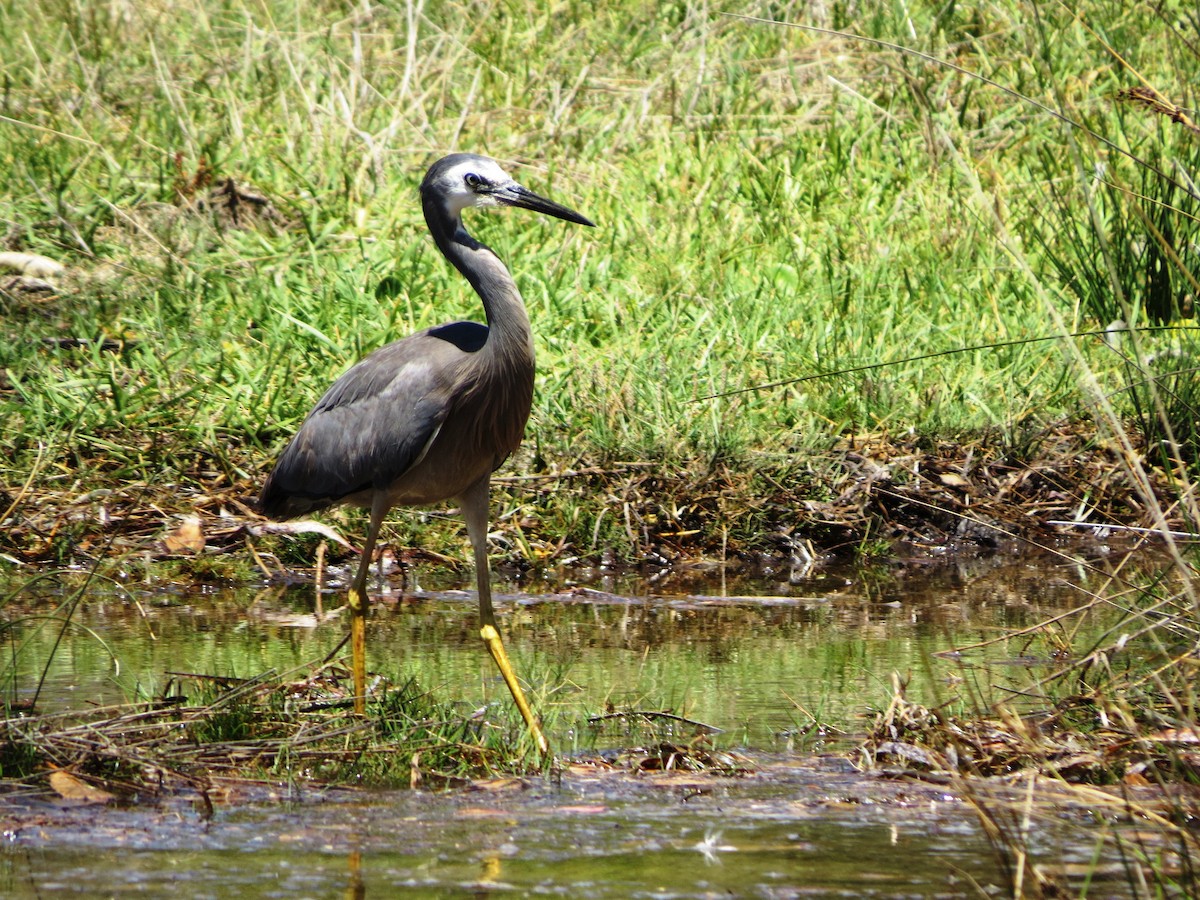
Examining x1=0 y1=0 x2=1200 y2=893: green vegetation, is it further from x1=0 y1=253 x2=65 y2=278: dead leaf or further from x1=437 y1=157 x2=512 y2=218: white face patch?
x1=437 y1=157 x2=512 y2=218: white face patch

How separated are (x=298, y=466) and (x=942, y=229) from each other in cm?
431

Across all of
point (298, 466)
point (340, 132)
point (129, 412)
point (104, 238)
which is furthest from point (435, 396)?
point (340, 132)

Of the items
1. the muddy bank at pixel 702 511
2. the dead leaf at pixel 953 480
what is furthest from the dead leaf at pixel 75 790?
the dead leaf at pixel 953 480

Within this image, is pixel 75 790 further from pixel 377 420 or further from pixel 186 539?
pixel 186 539

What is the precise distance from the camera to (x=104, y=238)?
27.7 ft

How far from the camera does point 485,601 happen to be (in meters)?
5.15

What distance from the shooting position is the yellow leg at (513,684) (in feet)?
13.5

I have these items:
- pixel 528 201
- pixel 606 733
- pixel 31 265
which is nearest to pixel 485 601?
pixel 606 733

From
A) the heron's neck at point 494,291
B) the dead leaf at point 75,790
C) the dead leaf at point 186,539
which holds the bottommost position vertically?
the dead leaf at point 75,790

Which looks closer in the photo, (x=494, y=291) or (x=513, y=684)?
(x=513, y=684)

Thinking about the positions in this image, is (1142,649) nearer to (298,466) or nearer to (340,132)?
(298,466)

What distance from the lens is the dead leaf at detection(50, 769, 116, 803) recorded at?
3723mm

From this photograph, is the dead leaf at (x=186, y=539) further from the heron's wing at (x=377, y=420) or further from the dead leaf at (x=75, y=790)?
the dead leaf at (x=75, y=790)

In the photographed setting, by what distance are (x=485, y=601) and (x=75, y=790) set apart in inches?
65.4
